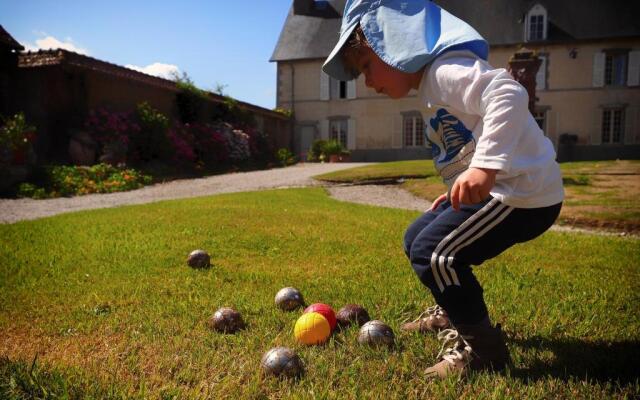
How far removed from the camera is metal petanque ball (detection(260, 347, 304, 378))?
235 cm

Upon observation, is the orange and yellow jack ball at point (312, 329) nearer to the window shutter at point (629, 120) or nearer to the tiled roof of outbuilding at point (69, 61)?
the tiled roof of outbuilding at point (69, 61)

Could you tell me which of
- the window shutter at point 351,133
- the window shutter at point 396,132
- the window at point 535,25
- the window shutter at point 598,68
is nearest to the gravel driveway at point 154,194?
the window shutter at point 351,133

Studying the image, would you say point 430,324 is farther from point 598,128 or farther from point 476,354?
point 598,128

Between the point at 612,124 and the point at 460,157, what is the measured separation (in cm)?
3133

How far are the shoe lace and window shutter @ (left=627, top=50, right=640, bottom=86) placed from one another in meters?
31.6

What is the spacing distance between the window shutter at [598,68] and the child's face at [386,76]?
31.1 m

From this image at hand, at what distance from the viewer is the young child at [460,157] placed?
230cm

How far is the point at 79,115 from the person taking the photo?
50.3 feet

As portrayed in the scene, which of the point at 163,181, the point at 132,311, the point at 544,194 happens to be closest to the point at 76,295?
the point at 132,311

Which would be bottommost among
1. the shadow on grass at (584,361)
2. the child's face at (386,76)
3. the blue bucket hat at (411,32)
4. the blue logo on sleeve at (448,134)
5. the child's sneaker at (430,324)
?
the shadow on grass at (584,361)

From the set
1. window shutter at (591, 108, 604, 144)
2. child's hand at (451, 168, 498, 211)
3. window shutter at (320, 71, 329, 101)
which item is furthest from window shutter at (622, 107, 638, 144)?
child's hand at (451, 168, 498, 211)

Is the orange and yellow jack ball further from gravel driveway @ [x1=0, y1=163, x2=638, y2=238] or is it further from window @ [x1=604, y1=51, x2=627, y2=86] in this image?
window @ [x1=604, y1=51, x2=627, y2=86]

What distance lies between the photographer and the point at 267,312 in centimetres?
332

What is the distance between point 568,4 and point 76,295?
33.6 m
